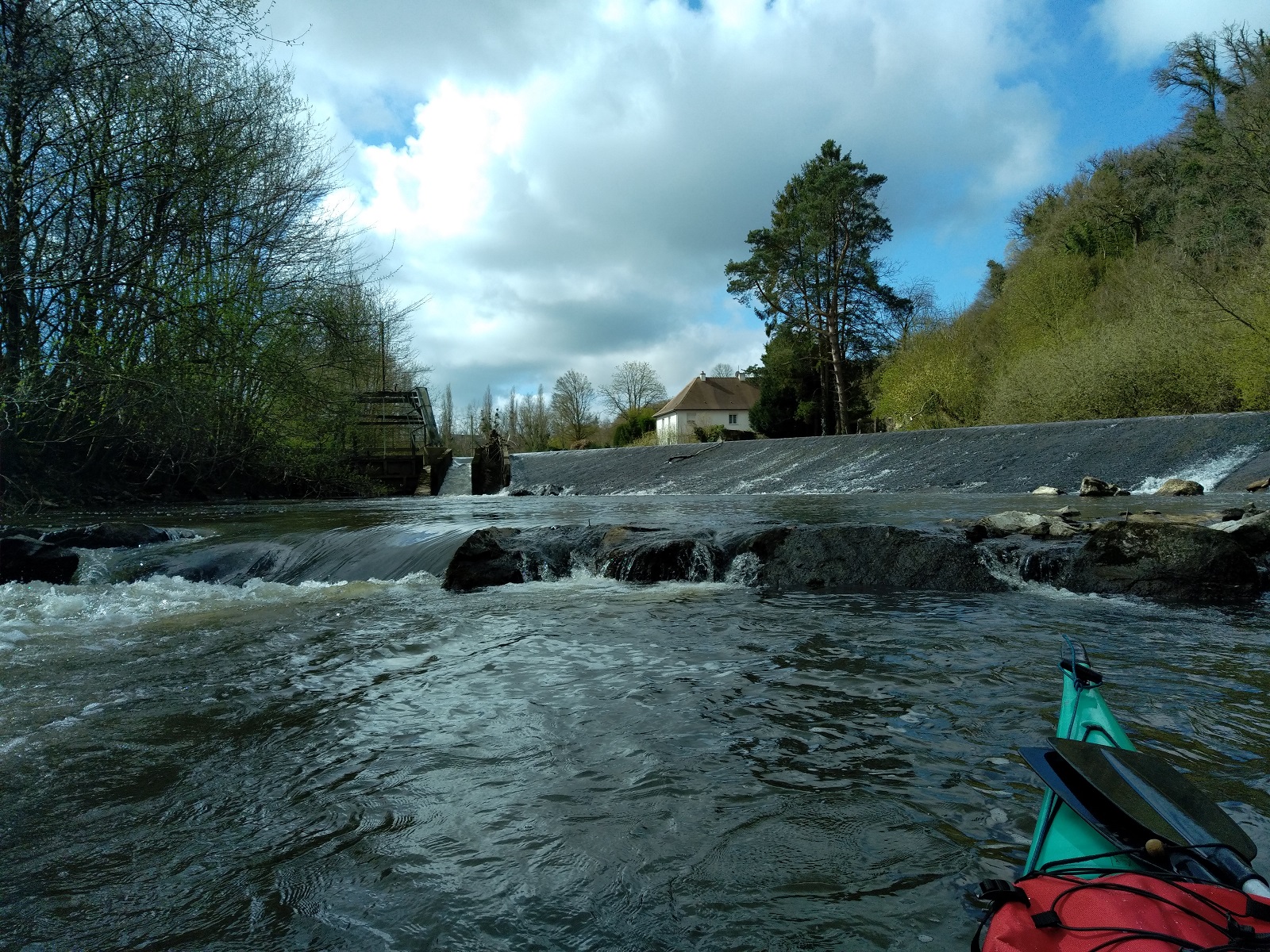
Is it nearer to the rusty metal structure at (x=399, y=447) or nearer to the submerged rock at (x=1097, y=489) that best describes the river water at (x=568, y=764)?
the submerged rock at (x=1097, y=489)

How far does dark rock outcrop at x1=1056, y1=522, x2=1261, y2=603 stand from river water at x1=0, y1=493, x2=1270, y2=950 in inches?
11.8

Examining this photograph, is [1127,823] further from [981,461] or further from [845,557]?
[981,461]

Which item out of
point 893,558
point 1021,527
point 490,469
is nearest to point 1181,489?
point 1021,527

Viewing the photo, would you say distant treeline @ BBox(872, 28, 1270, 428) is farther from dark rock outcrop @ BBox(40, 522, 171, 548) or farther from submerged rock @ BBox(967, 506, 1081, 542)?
dark rock outcrop @ BBox(40, 522, 171, 548)

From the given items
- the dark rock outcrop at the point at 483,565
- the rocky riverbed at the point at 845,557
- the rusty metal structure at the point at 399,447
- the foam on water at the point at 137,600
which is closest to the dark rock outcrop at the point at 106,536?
the rocky riverbed at the point at 845,557

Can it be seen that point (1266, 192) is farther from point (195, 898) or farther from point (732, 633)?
point (195, 898)

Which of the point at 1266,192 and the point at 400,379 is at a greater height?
the point at 1266,192

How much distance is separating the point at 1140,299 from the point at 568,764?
82.1 ft

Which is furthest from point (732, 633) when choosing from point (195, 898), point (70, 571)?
point (70, 571)

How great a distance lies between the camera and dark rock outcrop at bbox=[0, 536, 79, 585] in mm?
7863

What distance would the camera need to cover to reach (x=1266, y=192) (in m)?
20.0

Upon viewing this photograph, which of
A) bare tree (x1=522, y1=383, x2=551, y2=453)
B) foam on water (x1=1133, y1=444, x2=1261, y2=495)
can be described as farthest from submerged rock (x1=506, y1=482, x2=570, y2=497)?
bare tree (x1=522, y1=383, x2=551, y2=453)

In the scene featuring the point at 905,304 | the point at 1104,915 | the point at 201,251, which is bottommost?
the point at 1104,915

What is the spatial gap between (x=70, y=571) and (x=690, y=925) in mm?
8585
